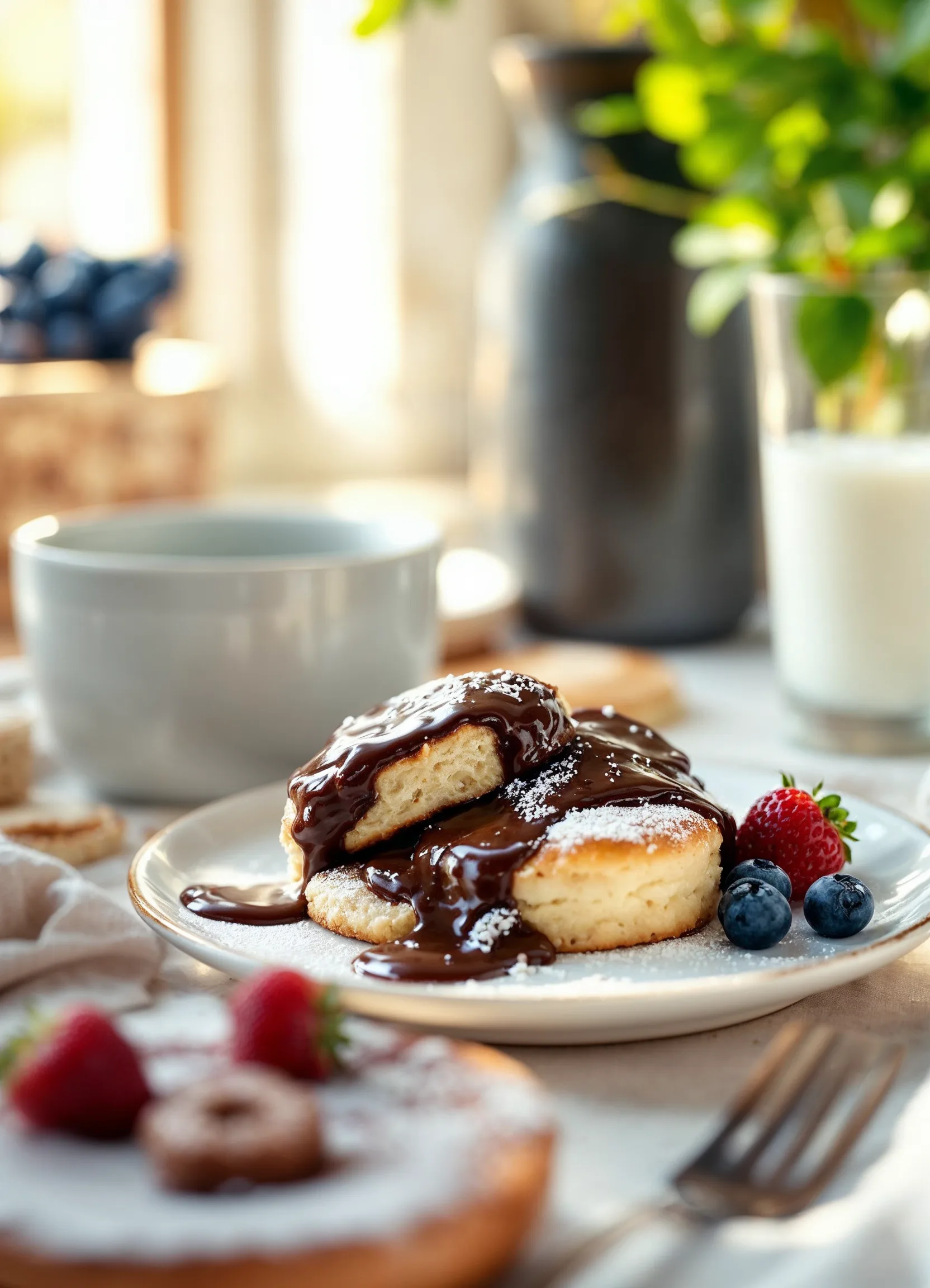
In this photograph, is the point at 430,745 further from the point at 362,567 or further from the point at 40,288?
the point at 40,288

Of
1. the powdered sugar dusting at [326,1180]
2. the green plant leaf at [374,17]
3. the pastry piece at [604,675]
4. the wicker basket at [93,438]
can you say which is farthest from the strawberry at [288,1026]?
the wicker basket at [93,438]

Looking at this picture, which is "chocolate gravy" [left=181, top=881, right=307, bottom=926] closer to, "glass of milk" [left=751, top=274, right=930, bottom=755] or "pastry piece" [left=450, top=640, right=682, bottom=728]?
"pastry piece" [left=450, top=640, right=682, bottom=728]

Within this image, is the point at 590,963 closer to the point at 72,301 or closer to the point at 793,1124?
the point at 793,1124

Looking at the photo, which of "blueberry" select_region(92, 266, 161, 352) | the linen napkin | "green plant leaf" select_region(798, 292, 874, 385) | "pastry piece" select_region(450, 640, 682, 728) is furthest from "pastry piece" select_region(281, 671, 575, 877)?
"blueberry" select_region(92, 266, 161, 352)

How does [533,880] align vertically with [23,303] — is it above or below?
below

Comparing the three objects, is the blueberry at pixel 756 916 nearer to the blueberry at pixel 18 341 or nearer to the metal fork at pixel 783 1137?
the metal fork at pixel 783 1137

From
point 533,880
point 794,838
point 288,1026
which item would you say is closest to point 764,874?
point 794,838
